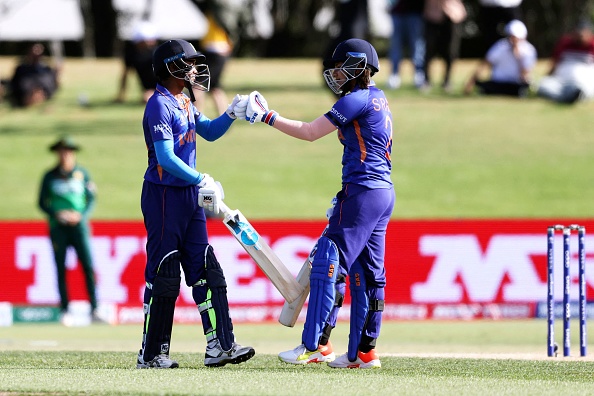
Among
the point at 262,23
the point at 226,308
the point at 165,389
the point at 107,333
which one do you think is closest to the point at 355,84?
the point at 226,308

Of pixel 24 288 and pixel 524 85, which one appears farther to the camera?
pixel 524 85

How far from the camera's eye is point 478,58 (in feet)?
102

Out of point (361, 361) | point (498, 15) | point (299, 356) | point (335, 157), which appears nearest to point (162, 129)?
point (299, 356)

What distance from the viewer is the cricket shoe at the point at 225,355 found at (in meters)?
7.72

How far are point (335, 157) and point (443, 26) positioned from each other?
12.0 feet

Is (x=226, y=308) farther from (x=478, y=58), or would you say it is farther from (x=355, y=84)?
(x=478, y=58)

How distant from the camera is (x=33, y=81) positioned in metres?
20.4

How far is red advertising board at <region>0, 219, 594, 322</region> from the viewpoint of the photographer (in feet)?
45.0

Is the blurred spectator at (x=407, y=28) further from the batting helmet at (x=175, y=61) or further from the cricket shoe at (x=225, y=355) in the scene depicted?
the cricket shoe at (x=225, y=355)

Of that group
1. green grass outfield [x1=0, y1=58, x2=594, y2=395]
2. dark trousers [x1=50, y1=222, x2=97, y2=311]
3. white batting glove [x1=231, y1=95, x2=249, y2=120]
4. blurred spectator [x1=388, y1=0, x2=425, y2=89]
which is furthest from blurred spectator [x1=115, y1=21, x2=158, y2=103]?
white batting glove [x1=231, y1=95, x2=249, y2=120]

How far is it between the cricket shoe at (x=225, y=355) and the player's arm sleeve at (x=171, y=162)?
1.16 meters

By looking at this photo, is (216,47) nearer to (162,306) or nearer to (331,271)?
(162,306)

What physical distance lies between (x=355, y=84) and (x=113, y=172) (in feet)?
34.0

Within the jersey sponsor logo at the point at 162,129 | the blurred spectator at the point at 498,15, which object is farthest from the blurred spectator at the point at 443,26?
the jersey sponsor logo at the point at 162,129
